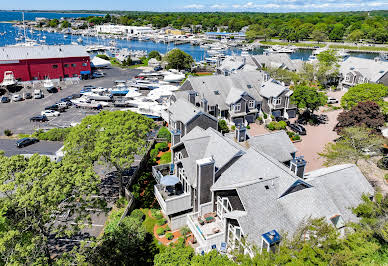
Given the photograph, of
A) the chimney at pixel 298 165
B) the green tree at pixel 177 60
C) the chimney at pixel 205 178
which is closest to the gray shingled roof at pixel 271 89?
→ the chimney at pixel 298 165

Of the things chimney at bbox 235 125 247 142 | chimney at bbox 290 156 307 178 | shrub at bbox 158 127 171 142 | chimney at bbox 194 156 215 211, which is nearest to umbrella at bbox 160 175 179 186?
chimney at bbox 194 156 215 211

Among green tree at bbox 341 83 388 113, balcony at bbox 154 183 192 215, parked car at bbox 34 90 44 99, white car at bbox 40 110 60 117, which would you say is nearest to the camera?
balcony at bbox 154 183 192 215

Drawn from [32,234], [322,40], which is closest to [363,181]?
[32,234]

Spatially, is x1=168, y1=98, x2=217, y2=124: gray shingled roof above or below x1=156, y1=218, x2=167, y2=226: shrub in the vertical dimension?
above

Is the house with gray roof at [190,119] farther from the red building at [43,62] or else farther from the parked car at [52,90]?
the red building at [43,62]

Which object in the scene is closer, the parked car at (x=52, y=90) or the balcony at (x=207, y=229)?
the balcony at (x=207, y=229)

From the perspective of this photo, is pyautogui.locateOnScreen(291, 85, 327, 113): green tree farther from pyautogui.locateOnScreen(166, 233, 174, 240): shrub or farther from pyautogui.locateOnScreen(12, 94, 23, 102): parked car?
pyautogui.locateOnScreen(12, 94, 23, 102): parked car
